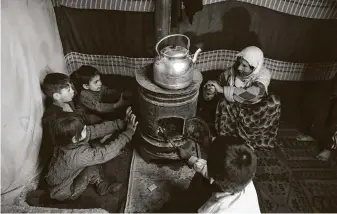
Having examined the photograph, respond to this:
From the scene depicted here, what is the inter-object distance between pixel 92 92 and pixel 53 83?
536mm

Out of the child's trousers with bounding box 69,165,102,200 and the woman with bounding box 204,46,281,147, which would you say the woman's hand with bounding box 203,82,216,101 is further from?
the child's trousers with bounding box 69,165,102,200

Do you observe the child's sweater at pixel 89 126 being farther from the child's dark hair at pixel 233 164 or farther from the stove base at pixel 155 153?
the child's dark hair at pixel 233 164

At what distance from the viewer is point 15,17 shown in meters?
3.36

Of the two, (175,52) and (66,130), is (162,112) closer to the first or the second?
(175,52)

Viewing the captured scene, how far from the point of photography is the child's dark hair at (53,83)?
3678 mm

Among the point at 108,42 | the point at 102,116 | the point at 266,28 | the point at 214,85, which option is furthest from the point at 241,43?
the point at 102,116

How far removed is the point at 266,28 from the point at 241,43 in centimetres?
36

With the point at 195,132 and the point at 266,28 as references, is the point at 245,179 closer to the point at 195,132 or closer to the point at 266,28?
the point at 195,132

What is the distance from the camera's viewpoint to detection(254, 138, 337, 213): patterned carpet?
362cm

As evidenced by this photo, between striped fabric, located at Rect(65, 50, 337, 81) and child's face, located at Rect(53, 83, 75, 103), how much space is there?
956mm

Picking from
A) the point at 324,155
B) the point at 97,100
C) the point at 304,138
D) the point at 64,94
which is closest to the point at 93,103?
the point at 97,100

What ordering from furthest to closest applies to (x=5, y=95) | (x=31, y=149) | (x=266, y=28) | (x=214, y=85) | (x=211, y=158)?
1. (x=266, y=28)
2. (x=214, y=85)
3. (x=31, y=149)
4. (x=5, y=95)
5. (x=211, y=158)

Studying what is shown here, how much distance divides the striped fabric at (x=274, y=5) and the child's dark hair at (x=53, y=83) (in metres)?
0.97

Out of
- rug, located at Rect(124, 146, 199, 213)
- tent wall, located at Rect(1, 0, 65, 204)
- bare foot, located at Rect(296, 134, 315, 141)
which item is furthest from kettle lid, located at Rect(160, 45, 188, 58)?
bare foot, located at Rect(296, 134, 315, 141)
